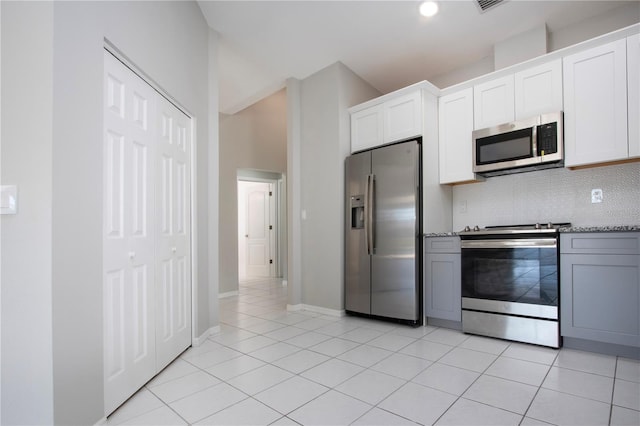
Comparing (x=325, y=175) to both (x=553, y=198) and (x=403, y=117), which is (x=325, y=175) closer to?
(x=403, y=117)

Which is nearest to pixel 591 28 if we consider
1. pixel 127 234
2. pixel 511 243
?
pixel 511 243

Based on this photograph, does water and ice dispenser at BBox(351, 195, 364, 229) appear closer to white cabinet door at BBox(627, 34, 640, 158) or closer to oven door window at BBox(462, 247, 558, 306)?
oven door window at BBox(462, 247, 558, 306)

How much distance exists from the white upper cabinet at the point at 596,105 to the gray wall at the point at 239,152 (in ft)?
14.2

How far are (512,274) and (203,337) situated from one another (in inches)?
108

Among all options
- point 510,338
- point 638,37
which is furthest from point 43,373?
point 638,37

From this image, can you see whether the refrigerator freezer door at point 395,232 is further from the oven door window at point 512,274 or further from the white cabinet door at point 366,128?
the oven door window at point 512,274

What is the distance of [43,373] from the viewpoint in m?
1.34

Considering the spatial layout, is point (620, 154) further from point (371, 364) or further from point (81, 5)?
point (81, 5)

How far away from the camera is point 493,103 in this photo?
321 centimetres

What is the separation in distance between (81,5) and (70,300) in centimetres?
133

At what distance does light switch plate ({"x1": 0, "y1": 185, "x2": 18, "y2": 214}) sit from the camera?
135cm

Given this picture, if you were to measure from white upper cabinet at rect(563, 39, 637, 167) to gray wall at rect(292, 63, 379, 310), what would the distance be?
2151 mm

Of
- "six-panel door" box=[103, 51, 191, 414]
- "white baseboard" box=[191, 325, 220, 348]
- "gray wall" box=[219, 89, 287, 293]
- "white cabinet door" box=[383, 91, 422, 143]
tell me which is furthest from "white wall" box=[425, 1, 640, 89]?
"white baseboard" box=[191, 325, 220, 348]

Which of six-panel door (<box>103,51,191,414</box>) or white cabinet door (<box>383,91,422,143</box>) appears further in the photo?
white cabinet door (<box>383,91,422,143</box>)
